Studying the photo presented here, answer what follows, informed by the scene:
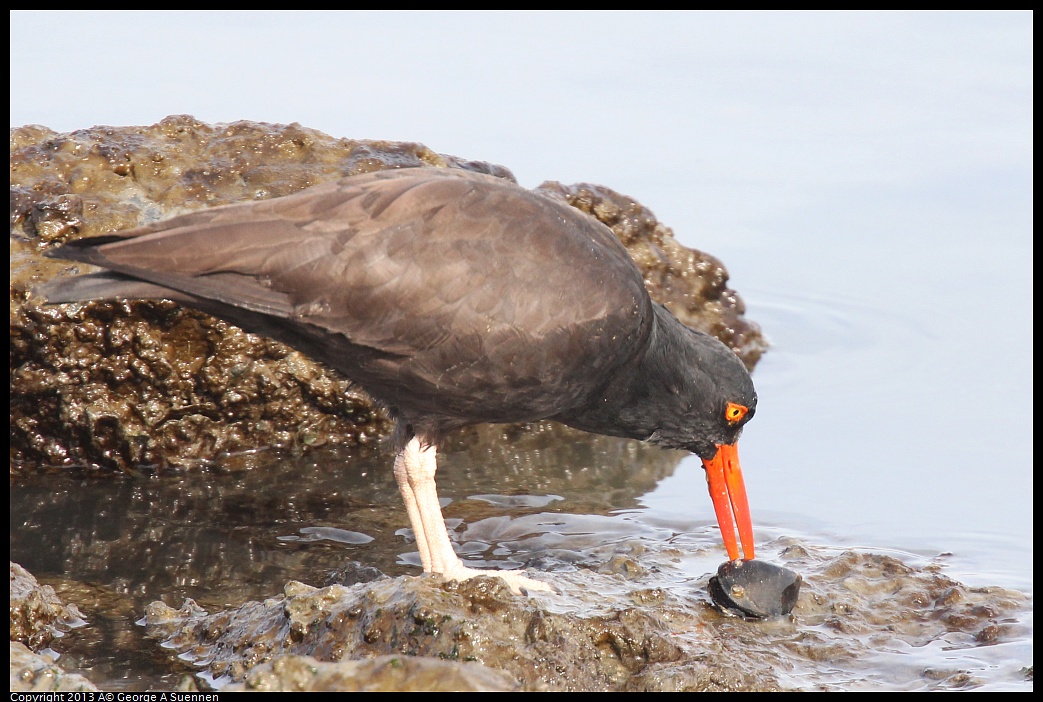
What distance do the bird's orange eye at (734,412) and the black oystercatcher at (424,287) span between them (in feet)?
1.70

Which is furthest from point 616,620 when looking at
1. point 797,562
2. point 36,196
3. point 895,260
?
point 895,260

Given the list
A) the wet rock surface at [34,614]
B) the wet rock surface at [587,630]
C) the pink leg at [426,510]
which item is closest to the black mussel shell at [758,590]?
the wet rock surface at [587,630]

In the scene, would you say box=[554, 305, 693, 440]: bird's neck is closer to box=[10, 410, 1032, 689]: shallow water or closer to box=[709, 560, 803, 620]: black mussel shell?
box=[10, 410, 1032, 689]: shallow water

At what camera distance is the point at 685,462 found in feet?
22.9

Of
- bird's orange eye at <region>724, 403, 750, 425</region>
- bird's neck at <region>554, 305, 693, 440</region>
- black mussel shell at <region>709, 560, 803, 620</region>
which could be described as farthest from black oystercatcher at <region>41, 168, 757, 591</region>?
bird's orange eye at <region>724, 403, 750, 425</region>

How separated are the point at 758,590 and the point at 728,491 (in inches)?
33.2

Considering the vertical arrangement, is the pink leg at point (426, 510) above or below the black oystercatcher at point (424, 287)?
below

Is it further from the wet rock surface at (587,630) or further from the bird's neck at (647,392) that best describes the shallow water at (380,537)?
the bird's neck at (647,392)

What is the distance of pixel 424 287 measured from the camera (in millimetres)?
4723

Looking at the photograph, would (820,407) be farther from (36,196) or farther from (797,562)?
(36,196)

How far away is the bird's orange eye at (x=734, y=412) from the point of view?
215 inches

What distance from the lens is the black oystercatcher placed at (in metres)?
4.67

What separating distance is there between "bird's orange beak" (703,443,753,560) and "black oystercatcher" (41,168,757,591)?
20 centimetres

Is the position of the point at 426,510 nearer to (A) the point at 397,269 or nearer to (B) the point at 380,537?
(B) the point at 380,537
